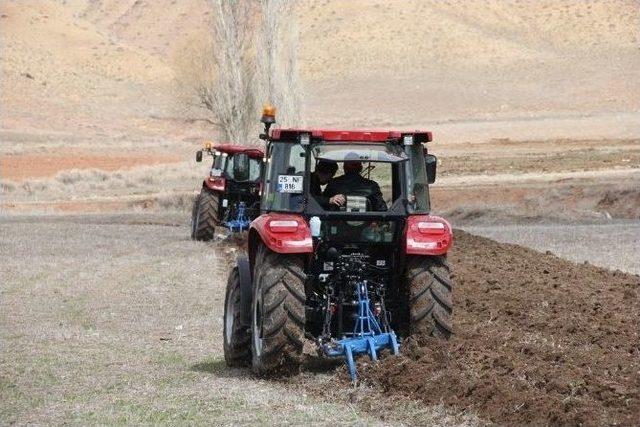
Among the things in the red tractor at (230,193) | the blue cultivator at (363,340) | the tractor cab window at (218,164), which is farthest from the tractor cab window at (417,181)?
the tractor cab window at (218,164)

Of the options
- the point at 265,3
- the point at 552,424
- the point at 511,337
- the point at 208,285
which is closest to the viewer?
the point at 552,424

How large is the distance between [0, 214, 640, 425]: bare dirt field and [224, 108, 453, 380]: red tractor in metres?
0.31

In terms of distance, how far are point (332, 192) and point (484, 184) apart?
102 feet

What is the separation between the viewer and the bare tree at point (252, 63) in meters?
48.2

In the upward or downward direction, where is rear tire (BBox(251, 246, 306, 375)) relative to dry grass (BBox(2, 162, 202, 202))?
upward

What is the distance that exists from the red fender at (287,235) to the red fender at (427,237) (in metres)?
0.80

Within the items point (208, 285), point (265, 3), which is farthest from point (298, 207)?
point (265, 3)

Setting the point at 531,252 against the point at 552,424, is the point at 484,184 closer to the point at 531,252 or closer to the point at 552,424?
the point at 531,252

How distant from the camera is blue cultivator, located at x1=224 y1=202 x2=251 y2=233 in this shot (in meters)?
27.9

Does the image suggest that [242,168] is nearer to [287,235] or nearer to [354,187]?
[354,187]

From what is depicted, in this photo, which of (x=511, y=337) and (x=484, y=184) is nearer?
(x=511, y=337)

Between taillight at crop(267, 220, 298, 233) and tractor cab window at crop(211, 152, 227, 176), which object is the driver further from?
tractor cab window at crop(211, 152, 227, 176)

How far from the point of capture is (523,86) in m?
110

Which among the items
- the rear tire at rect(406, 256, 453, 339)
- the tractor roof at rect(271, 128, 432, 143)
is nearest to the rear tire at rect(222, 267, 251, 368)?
the tractor roof at rect(271, 128, 432, 143)
